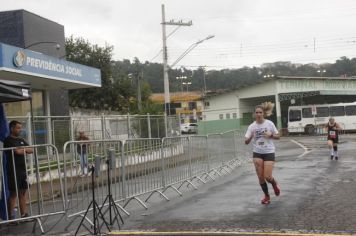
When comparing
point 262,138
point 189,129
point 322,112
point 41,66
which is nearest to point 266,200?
point 262,138

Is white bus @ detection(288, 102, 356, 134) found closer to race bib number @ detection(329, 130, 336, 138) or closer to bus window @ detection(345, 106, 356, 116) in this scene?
bus window @ detection(345, 106, 356, 116)

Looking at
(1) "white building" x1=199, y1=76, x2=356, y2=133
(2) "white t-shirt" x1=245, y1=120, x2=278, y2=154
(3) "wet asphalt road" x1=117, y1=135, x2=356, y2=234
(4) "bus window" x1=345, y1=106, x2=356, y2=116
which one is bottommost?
(3) "wet asphalt road" x1=117, y1=135, x2=356, y2=234

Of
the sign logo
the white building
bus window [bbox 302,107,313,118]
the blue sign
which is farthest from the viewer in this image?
the white building

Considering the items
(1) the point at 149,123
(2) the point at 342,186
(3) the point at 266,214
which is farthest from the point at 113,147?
(1) the point at 149,123

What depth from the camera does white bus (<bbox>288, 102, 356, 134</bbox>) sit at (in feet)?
168

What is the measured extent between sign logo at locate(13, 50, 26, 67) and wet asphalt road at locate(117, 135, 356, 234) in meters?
7.54

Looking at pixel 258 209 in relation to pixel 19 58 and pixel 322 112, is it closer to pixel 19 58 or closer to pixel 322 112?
pixel 19 58

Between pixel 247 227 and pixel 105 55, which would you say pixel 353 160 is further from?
pixel 105 55

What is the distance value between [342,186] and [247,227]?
4.94 metres

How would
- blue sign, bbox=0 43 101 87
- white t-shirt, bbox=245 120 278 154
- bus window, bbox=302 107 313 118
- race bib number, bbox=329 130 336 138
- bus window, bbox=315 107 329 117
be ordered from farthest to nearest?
1. bus window, bbox=302 107 313 118
2. bus window, bbox=315 107 329 117
3. race bib number, bbox=329 130 336 138
4. blue sign, bbox=0 43 101 87
5. white t-shirt, bbox=245 120 278 154

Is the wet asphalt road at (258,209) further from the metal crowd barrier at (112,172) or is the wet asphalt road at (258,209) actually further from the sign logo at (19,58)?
the sign logo at (19,58)

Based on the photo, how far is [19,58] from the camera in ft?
57.6

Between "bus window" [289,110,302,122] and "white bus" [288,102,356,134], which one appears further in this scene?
"bus window" [289,110,302,122]

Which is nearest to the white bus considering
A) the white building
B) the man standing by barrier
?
the white building
